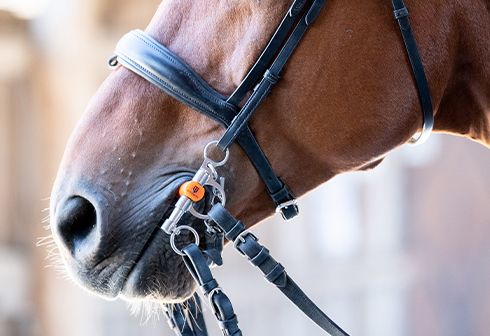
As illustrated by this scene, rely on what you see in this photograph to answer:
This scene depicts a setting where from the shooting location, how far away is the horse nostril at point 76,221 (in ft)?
5.98

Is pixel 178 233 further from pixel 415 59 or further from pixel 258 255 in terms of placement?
pixel 415 59

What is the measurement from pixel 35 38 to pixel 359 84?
5362 mm

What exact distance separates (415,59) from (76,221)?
0.78m

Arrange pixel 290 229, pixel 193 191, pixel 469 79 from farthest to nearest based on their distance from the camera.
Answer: pixel 290 229 → pixel 469 79 → pixel 193 191

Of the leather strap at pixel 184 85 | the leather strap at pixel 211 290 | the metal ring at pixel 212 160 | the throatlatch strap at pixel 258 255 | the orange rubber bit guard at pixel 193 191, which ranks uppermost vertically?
the leather strap at pixel 184 85

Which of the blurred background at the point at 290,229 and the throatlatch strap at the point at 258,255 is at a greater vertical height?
the throatlatch strap at the point at 258,255

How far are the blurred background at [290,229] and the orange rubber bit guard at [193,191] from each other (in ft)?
15.2

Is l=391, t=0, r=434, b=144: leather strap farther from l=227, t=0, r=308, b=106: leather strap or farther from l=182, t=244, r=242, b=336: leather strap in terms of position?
l=182, t=244, r=242, b=336: leather strap

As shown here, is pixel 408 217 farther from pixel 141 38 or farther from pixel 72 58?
pixel 141 38

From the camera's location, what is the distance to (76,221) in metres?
1.84

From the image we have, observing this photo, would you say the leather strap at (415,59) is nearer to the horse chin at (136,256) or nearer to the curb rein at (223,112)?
the curb rein at (223,112)

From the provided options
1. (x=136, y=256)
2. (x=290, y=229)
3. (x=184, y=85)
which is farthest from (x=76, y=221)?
(x=290, y=229)

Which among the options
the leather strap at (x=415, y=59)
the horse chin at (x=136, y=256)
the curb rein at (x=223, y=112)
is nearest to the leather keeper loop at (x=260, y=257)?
the curb rein at (x=223, y=112)

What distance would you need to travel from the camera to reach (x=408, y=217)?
311 inches
